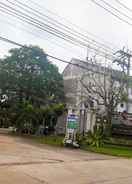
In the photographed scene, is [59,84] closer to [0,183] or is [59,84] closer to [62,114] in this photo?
[62,114]

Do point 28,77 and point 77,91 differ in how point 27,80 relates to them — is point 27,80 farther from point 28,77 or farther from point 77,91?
point 77,91

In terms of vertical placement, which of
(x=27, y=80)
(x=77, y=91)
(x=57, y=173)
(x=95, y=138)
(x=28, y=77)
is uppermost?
(x=28, y=77)

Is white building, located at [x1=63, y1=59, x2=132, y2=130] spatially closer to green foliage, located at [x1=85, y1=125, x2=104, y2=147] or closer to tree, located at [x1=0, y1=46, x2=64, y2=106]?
tree, located at [x1=0, y1=46, x2=64, y2=106]

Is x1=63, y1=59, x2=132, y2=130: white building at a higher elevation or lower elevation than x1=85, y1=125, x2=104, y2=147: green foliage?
higher

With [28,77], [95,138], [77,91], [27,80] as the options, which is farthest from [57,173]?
[77,91]

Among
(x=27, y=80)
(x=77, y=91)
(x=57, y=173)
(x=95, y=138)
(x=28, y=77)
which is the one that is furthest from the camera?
(x=77, y=91)

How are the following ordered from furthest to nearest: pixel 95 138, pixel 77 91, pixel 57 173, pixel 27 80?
pixel 77 91 → pixel 27 80 → pixel 95 138 → pixel 57 173

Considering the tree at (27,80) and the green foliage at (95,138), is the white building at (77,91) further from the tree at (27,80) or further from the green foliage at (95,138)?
the green foliage at (95,138)

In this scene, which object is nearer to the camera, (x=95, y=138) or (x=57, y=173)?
(x=57, y=173)

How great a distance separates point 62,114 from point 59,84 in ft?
10.7

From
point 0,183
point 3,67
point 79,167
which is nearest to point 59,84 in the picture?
point 3,67

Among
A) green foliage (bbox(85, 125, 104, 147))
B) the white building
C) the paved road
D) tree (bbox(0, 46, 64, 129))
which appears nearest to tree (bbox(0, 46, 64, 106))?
tree (bbox(0, 46, 64, 129))

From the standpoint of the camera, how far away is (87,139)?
2084cm

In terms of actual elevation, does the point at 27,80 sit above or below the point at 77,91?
above
